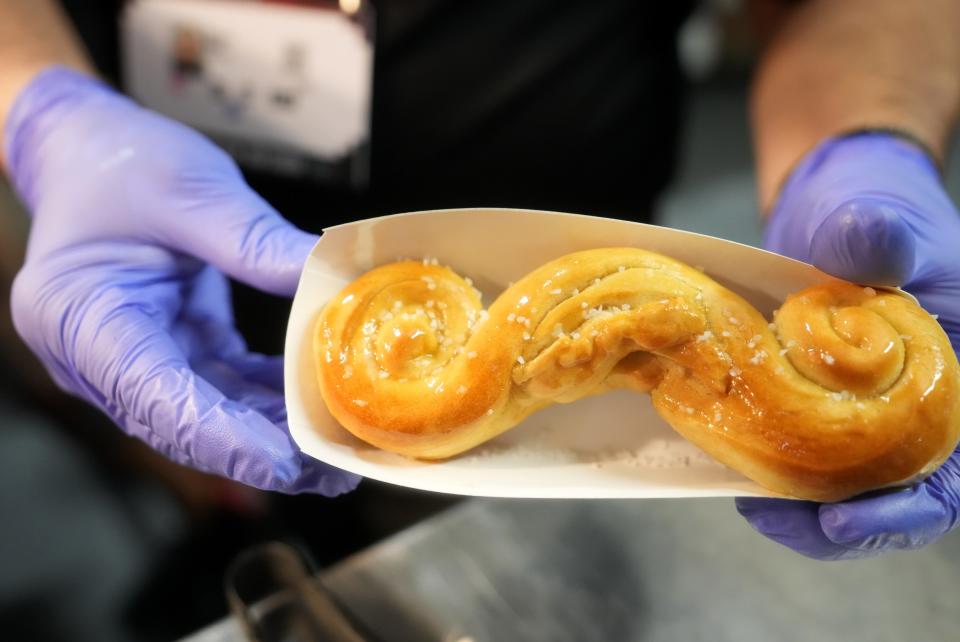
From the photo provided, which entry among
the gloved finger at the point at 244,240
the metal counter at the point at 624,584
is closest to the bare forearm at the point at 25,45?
the gloved finger at the point at 244,240

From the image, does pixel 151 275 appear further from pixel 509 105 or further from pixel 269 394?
pixel 509 105

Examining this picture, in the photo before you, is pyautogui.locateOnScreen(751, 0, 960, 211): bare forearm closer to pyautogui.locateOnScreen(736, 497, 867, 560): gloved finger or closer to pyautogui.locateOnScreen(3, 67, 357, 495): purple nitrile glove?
pyautogui.locateOnScreen(736, 497, 867, 560): gloved finger

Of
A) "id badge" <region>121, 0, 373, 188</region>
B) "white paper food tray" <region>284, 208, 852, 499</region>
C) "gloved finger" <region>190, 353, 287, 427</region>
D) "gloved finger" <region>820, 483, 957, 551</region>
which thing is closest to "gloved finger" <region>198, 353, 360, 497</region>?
"gloved finger" <region>190, 353, 287, 427</region>

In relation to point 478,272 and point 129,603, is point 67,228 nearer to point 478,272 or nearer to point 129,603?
point 478,272

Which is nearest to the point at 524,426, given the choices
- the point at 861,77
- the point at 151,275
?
the point at 151,275

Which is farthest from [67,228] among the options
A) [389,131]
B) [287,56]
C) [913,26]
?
[913,26]

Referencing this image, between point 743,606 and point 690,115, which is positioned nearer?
point 743,606

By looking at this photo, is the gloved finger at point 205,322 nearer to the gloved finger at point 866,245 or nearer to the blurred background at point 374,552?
the blurred background at point 374,552
